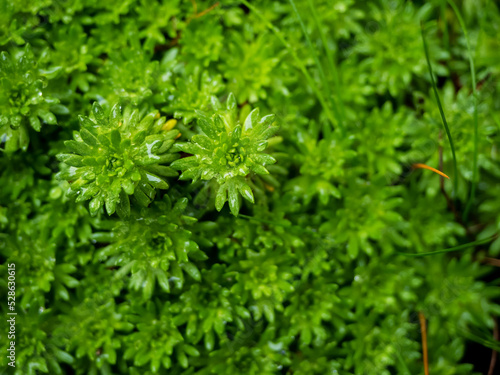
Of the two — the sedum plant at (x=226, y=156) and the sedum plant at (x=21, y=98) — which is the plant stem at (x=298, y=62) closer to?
the sedum plant at (x=226, y=156)

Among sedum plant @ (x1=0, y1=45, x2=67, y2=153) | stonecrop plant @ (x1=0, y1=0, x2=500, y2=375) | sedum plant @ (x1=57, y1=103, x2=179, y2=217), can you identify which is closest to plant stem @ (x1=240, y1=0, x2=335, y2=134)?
stonecrop plant @ (x1=0, y1=0, x2=500, y2=375)

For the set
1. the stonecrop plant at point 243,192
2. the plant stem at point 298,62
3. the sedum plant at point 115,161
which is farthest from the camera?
the plant stem at point 298,62

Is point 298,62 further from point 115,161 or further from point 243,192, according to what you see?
point 115,161

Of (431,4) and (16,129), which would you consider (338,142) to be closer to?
(431,4)

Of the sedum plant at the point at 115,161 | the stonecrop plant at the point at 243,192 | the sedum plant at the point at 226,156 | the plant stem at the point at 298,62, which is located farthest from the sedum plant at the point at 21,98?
the plant stem at the point at 298,62

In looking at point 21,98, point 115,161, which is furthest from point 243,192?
point 21,98

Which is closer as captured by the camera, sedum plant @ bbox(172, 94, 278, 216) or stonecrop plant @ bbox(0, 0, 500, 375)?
sedum plant @ bbox(172, 94, 278, 216)

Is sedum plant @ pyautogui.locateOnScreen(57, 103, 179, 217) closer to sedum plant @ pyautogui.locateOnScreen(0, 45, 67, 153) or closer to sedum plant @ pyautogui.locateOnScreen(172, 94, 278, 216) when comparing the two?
sedum plant @ pyautogui.locateOnScreen(172, 94, 278, 216)

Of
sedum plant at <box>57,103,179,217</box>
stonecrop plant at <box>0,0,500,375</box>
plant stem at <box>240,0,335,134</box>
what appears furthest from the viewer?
plant stem at <box>240,0,335,134</box>
